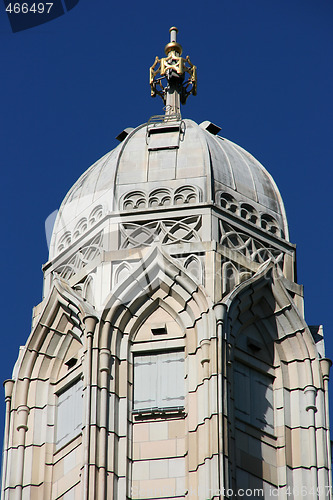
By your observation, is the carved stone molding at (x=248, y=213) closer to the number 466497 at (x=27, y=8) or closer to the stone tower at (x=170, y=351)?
the stone tower at (x=170, y=351)

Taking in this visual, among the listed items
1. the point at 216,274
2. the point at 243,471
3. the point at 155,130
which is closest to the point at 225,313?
the point at 216,274

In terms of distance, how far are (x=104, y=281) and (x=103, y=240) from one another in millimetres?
1603

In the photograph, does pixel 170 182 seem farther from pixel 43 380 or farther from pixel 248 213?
pixel 43 380

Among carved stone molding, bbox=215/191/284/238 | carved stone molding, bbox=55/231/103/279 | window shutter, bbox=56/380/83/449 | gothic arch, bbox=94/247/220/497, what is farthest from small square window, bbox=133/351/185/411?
carved stone molding, bbox=215/191/284/238

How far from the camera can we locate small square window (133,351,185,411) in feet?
143

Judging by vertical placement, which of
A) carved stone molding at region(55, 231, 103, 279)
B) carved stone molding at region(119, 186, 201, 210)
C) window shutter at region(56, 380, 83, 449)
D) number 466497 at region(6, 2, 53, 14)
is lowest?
window shutter at region(56, 380, 83, 449)

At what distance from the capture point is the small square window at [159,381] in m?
43.7

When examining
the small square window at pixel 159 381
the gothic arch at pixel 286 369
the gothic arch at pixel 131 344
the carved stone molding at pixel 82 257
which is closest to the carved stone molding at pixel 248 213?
the gothic arch at pixel 286 369

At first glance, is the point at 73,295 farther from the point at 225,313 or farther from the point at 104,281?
the point at 225,313

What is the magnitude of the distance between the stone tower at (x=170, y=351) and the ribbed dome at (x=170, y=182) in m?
0.05

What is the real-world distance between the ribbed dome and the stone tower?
0.05 metres

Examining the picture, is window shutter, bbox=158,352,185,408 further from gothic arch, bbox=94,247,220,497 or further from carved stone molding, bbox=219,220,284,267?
carved stone molding, bbox=219,220,284,267

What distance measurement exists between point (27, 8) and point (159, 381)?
38.6ft

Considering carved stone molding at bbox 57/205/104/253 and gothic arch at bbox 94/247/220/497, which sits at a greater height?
carved stone molding at bbox 57/205/104/253
